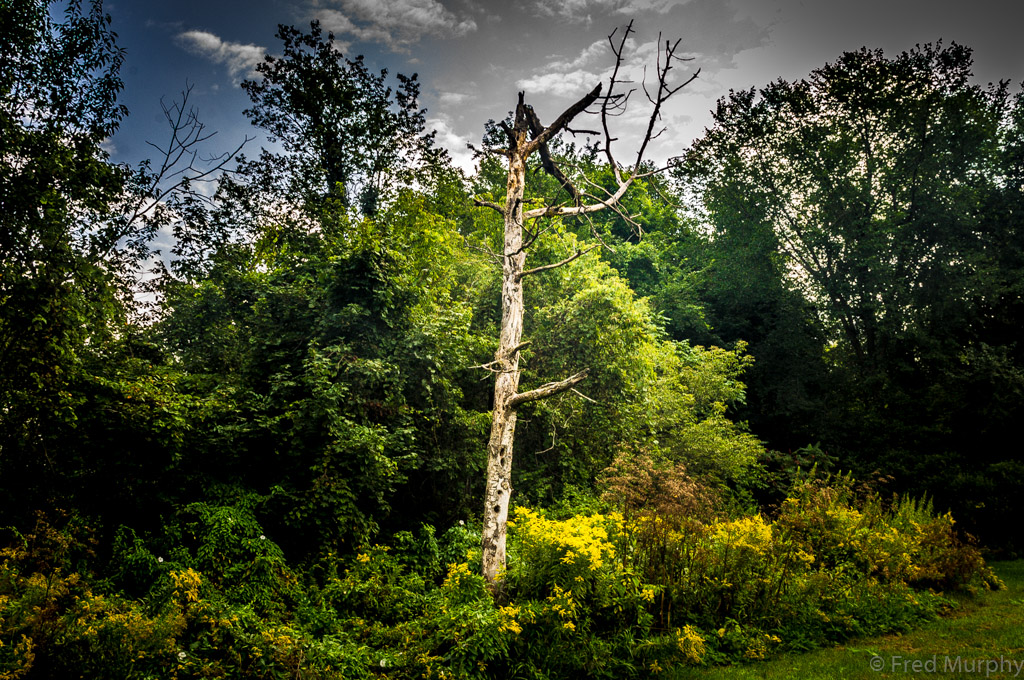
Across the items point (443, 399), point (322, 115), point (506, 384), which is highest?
point (322, 115)

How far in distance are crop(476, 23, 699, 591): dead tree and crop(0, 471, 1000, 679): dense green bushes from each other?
1.28ft

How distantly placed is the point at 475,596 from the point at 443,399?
4.77 metres

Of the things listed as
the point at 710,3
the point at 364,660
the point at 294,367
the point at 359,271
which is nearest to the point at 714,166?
the point at 710,3

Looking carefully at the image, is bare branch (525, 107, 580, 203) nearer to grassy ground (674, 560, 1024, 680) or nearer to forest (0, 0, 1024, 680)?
forest (0, 0, 1024, 680)

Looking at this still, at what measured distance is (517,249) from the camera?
6672 mm

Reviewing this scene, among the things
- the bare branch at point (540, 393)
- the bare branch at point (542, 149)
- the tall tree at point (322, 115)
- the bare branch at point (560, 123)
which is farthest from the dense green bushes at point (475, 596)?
the tall tree at point (322, 115)

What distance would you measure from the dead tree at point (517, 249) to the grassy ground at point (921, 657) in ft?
8.20

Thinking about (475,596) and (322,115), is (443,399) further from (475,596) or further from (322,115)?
(322,115)

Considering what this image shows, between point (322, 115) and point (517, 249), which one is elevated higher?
point (322, 115)

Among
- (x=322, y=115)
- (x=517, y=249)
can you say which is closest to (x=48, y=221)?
(x=517, y=249)

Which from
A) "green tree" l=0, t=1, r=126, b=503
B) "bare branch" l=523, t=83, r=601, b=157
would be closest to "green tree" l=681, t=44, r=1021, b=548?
"bare branch" l=523, t=83, r=601, b=157

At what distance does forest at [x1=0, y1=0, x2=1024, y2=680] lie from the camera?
17.7 ft

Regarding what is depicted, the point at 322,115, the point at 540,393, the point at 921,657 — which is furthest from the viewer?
the point at 322,115

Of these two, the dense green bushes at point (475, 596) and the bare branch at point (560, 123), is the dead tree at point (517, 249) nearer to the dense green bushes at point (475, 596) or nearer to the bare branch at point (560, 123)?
the bare branch at point (560, 123)
